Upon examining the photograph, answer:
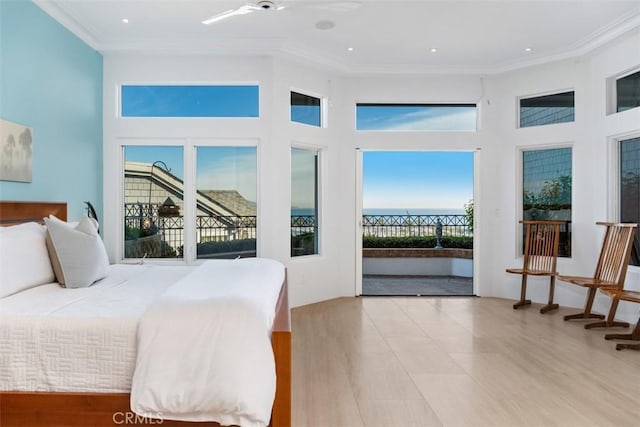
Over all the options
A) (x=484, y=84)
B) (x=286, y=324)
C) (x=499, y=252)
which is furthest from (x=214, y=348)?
(x=484, y=84)

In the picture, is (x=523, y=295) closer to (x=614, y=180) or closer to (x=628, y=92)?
(x=614, y=180)

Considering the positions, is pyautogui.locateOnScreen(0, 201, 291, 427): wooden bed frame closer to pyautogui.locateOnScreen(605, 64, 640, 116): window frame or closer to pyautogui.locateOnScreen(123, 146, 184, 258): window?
pyautogui.locateOnScreen(123, 146, 184, 258): window

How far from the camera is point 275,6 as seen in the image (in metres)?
3.58

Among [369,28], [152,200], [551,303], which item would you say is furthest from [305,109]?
[551,303]

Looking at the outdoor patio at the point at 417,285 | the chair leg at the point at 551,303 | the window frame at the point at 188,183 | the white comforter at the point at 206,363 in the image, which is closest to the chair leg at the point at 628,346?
the chair leg at the point at 551,303

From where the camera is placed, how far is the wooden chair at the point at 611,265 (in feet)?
12.7

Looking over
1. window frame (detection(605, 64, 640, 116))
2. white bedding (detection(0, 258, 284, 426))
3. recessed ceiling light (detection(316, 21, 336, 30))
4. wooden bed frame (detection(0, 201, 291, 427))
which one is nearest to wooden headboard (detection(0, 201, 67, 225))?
white bedding (detection(0, 258, 284, 426))

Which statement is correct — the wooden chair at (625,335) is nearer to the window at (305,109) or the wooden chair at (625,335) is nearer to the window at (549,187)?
the window at (549,187)

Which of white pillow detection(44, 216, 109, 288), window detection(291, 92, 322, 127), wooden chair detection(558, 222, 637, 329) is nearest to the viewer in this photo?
white pillow detection(44, 216, 109, 288)

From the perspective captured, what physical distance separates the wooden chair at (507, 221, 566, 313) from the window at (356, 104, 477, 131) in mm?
1627

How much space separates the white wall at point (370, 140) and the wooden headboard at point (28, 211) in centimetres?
95

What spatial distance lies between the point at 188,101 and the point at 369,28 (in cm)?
229

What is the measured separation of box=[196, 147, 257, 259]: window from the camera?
4.77m

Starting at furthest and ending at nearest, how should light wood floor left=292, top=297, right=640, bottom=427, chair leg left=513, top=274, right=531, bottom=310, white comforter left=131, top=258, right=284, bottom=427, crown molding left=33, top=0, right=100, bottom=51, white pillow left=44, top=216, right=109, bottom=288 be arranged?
chair leg left=513, top=274, right=531, bottom=310, crown molding left=33, top=0, right=100, bottom=51, white pillow left=44, top=216, right=109, bottom=288, light wood floor left=292, top=297, right=640, bottom=427, white comforter left=131, top=258, right=284, bottom=427
